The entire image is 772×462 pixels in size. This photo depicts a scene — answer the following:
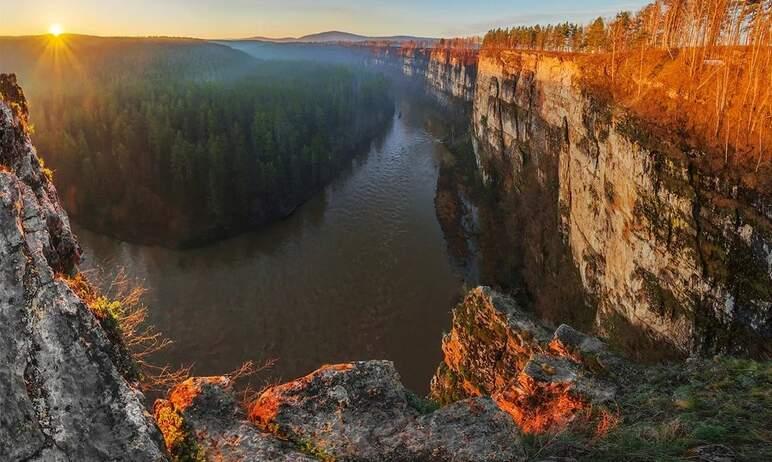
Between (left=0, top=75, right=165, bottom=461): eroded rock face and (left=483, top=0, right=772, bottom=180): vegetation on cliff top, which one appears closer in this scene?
(left=0, top=75, right=165, bottom=461): eroded rock face

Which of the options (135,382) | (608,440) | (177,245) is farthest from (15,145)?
(177,245)

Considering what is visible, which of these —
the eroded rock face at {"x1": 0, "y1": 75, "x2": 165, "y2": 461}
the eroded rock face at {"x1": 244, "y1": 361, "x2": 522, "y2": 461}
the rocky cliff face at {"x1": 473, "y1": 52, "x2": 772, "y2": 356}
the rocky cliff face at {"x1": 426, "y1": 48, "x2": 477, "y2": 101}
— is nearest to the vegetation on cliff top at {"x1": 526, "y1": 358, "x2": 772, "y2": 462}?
the eroded rock face at {"x1": 244, "y1": 361, "x2": 522, "y2": 461}

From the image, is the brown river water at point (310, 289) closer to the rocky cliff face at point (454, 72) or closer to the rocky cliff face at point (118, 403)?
the rocky cliff face at point (118, 403)

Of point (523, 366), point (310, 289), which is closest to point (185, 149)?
point (310, 289)

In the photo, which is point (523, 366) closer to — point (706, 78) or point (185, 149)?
point (706, 78)

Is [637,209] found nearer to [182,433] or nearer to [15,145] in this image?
[182,433]

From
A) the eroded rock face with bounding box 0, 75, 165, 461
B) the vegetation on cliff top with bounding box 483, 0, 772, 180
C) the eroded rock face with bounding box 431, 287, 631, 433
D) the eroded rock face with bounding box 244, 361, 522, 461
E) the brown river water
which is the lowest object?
the brown river water

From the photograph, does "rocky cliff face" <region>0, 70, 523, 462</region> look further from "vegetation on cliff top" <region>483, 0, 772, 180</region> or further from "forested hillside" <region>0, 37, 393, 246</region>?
"forested hillside" <region>0, 37, 393, 246</region>
